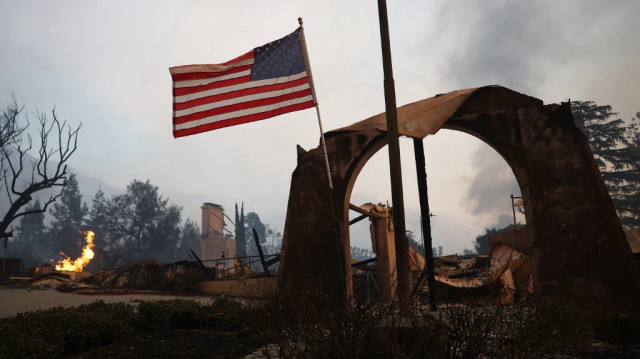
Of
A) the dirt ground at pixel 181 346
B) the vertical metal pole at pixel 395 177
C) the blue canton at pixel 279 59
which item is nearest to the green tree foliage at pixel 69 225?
the dirt ground at pixel 181 346

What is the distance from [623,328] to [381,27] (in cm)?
575

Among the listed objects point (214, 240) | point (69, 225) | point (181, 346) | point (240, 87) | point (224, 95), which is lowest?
point (181, 346)

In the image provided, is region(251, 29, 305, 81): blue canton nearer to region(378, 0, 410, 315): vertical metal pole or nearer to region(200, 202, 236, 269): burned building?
region(378, 0, 410, 315): vertical metal pole

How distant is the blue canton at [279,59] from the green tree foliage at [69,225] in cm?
6371

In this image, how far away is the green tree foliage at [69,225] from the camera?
66688 mm

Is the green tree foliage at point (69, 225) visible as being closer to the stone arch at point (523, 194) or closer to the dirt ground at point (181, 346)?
the dirt ground at point (181, 346)

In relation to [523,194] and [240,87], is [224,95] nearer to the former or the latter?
[240,87]

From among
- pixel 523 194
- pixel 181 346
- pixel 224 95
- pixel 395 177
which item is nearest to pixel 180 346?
pixel 181 346

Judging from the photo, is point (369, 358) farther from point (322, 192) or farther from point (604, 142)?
point (604, 142)

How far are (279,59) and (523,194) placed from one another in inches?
201

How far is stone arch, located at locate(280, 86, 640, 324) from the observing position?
6.56 metres

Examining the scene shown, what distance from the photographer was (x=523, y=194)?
7.50 metres

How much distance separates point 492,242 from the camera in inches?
768

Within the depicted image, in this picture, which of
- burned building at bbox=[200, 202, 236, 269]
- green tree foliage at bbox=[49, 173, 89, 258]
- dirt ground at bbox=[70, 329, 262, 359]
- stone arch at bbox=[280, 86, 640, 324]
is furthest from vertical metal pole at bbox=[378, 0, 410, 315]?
green tree foliage at bbox=[49, 173, 89, 258]
